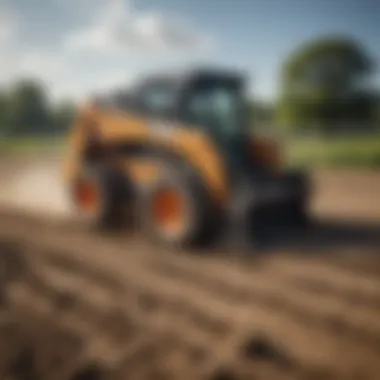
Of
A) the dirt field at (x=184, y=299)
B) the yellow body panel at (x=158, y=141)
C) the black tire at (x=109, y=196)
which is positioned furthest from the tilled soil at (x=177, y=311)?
the yellow body panel at (x=158, y=141)

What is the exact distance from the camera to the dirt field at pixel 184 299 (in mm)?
1496

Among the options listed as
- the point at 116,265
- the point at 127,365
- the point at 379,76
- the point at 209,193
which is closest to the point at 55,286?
the point at 116,265

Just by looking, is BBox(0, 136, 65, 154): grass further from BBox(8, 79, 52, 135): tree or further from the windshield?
the windshield

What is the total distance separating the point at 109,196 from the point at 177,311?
1.91 ft

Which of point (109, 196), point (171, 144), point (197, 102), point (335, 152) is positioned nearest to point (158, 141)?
point (171, 144)

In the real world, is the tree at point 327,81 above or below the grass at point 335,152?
above

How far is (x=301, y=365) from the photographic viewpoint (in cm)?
150

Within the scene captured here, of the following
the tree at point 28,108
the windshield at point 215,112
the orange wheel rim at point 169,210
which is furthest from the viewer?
the orange wheel rim at point 169,210

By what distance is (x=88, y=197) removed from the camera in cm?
211

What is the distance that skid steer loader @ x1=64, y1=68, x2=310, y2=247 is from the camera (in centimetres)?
185

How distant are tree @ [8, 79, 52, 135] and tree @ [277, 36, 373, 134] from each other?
0.65m

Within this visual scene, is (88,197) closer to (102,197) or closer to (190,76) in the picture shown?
(102,197)

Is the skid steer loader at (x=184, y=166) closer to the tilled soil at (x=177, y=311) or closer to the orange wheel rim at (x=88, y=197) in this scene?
the orange wheel rim at (x=88, y=197)

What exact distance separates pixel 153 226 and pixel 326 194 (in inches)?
22.8
